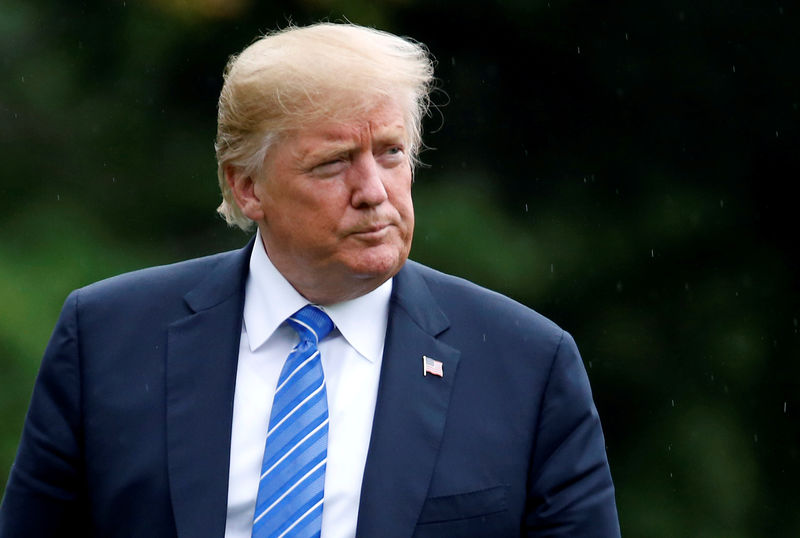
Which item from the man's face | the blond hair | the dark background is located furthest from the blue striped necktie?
the dark background

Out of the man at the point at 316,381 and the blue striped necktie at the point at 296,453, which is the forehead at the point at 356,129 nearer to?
the man at the point at 316,381

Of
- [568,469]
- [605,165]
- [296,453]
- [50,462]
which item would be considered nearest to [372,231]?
[296,453]

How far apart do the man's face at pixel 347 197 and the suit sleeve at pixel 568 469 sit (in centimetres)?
39

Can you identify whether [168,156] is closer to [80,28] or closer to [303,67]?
[80,28]

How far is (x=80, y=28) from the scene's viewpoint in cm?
586

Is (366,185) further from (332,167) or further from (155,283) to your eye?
(155,283)

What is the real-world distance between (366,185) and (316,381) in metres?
0.37

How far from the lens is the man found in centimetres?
280

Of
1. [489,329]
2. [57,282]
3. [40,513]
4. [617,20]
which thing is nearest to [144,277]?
[40,513]

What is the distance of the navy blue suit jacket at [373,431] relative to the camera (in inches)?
110

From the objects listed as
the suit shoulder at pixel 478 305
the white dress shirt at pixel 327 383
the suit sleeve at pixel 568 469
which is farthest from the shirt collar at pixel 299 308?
the suit sleeve at pixel 568 469

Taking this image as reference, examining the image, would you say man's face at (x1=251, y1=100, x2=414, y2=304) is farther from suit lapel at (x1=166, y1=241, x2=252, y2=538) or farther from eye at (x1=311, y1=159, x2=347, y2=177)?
suit lapel at (x1=166, y1=241, x2=252, y2=538)

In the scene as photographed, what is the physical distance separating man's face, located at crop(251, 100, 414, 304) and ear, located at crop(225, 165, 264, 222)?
93 mm

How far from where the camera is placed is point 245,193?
302 centimetres
